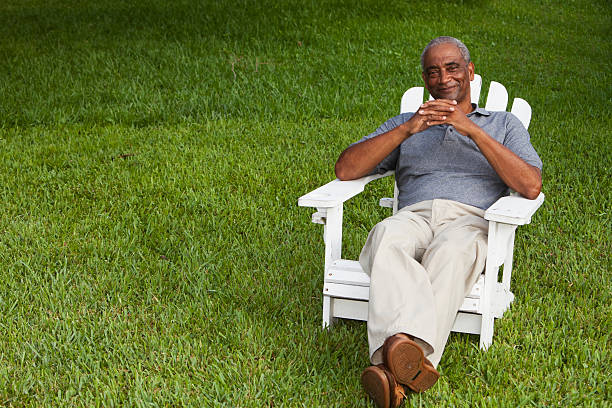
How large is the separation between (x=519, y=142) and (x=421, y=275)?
965mm

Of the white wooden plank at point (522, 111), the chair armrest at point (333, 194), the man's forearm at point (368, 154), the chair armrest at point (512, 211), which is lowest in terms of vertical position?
the chair armrest at point (333, 194)

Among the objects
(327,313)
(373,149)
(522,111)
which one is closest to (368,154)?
(373,149)

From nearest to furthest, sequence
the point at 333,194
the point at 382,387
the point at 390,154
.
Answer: the point at 382,387 → the point at 333,194 → the point at 390,154

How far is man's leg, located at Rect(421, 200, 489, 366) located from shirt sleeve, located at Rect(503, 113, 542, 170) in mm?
368

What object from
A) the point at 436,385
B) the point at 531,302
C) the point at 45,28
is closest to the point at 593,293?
the point at 531,302

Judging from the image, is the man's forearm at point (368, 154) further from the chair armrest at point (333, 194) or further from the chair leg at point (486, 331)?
the chair leg at point (486, 331)

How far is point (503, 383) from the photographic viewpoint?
2.89m

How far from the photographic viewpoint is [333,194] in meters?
3.21

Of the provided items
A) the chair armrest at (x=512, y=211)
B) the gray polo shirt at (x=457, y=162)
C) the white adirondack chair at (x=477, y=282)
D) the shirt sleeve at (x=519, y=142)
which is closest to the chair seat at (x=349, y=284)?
the white adirondack chair at (x=477, y=282)

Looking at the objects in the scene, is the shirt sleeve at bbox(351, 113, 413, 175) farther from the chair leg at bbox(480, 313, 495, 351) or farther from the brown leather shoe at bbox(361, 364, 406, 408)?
the brown leather shoe at bbox(361, 364, 406, 408)

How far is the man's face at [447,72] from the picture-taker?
3367 mm

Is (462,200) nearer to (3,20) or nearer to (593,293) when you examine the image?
(593,293)

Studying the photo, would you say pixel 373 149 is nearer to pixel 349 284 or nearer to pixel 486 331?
pixel 349 284

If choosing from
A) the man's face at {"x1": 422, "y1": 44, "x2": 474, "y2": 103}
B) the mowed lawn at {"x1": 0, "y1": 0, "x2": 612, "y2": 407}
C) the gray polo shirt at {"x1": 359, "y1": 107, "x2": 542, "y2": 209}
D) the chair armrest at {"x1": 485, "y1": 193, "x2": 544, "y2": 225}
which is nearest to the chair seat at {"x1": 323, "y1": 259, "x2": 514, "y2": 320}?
the mowed lawn at {"x1": 0, "y1": 0, "x2": 612, "y2": 407}
